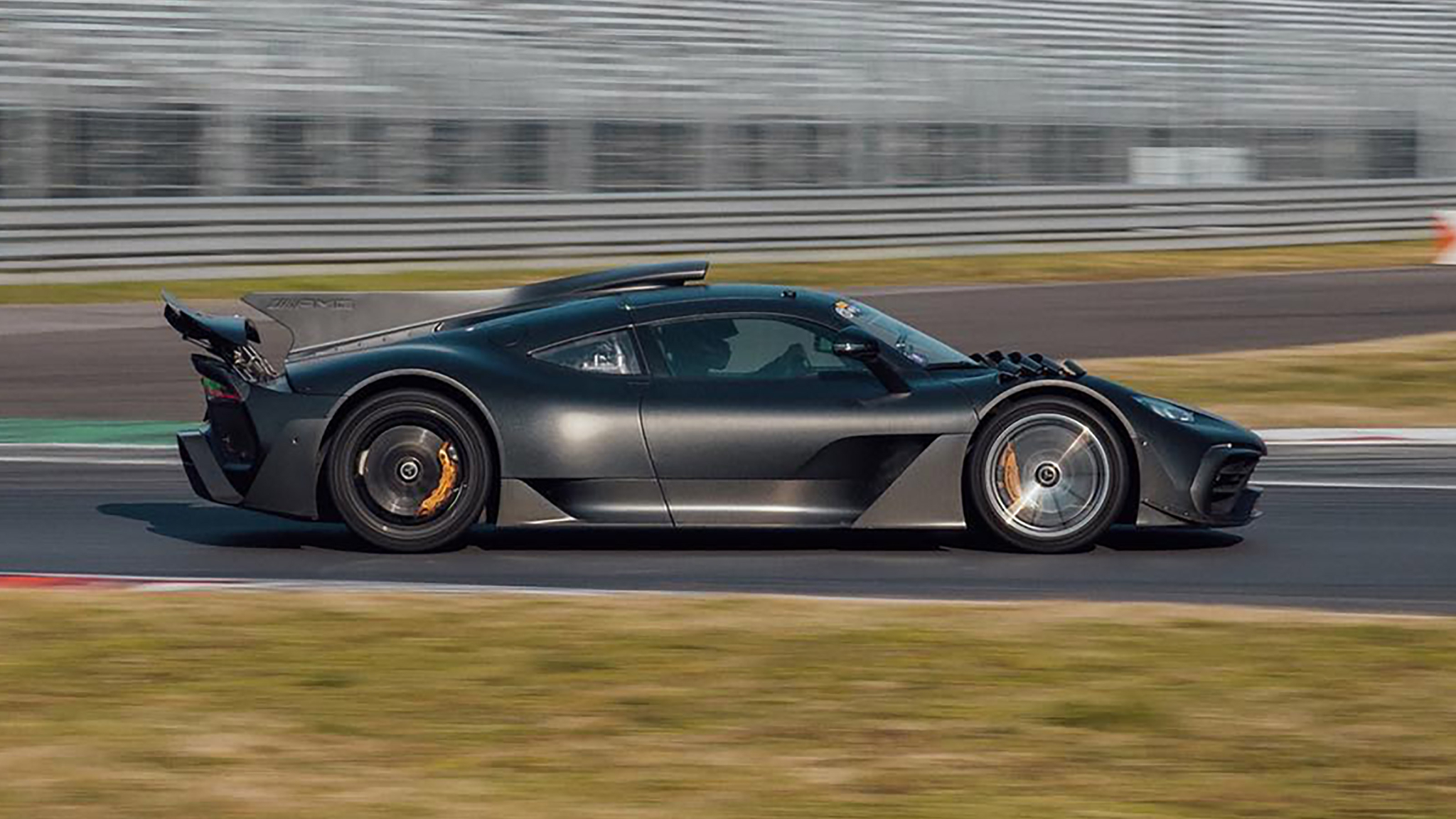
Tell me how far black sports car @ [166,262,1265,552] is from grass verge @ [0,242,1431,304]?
1236cm

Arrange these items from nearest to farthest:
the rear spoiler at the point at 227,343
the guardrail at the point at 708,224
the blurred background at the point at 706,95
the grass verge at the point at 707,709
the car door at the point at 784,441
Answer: the grass verge at the point at 707,709
the car door at the point at 784,441
the rear spoiler at the point at 227,343
the guardrail at the point at 708,224
the blurred background at the point at 706,95

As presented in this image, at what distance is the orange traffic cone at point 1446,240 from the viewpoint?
26.2 m

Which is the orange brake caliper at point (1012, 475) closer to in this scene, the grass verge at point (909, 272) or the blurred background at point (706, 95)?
the grass verge at point (909, 272)

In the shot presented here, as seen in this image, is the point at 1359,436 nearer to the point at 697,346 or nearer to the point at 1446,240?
the point at 697,346

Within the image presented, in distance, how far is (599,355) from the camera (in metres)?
8.60

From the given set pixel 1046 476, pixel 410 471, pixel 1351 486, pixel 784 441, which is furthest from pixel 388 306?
pixel 1351 486

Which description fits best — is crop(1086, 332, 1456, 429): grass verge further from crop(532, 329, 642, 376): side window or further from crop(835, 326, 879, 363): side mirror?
crop(532, 329, 642, 376): side window

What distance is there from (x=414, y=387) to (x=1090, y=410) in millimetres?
2614

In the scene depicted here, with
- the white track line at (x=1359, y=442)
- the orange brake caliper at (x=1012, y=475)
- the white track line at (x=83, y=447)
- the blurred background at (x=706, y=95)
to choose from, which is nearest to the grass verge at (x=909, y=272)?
the blurred background at (x=706, y=95)

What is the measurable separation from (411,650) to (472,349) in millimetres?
2277

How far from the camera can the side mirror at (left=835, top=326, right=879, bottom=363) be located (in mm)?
8438

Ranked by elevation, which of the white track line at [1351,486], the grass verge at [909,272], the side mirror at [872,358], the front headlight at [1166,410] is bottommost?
the white track line at [1351,486]

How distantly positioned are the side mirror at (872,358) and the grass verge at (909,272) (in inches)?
500

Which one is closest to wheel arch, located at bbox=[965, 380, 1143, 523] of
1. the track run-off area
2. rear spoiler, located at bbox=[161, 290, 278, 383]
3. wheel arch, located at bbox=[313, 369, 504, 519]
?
the track run-off area
